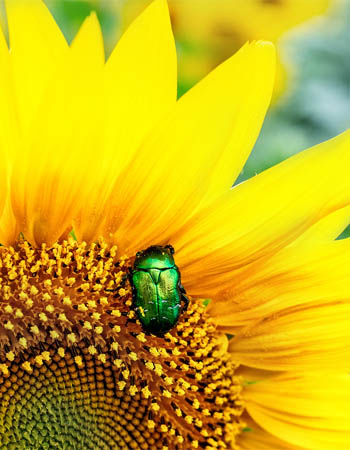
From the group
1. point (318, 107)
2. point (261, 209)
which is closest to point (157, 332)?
point (261, 209)

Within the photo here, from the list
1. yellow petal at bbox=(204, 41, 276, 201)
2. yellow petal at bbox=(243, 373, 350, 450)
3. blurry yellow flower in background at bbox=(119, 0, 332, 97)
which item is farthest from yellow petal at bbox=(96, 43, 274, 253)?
yellow petal at bbox=(243, 373, 350, 450)

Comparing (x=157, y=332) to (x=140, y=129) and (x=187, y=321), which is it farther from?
(x=140, y=129)

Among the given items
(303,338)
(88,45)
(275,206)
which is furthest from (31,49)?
(303,338)

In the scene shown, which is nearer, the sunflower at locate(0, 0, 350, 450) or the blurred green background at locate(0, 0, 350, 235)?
the sunflower at locate(0, 0, 350, 450)

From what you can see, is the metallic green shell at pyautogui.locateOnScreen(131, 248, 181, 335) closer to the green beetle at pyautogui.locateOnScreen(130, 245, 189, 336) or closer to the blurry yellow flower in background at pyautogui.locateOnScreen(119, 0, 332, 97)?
the green beetle at pyautogui.locateOnScreen(130, 245, 189, 336)

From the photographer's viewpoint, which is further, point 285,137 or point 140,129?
point 285,137
